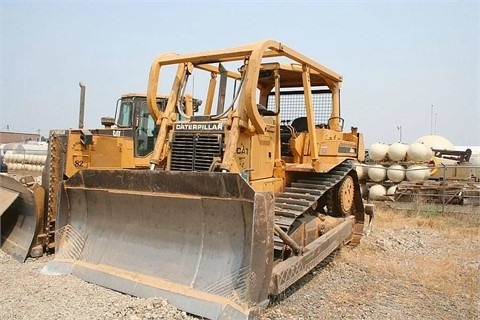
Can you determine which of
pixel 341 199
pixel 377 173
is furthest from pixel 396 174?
pixel 341 199

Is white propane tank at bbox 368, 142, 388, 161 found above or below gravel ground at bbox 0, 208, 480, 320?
above

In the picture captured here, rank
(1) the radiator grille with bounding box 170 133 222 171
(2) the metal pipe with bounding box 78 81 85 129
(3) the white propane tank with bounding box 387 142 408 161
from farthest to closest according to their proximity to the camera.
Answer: (3) the white propane tank with bounding box 387 142 408 161 → (2) the metal pipe with bounding box 78 81 85 129 → (1) the radiator grille with bounding box 170 133 222 171

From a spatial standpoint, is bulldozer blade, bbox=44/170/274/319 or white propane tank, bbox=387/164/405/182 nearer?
bulldozer blade, bbox=44/170/274/319

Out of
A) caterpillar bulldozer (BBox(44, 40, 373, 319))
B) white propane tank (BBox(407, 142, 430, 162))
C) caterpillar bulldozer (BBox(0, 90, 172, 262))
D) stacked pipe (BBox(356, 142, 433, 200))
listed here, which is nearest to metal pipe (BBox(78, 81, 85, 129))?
caterpillar bulldozer (BBox(0, 90, 172, 262))

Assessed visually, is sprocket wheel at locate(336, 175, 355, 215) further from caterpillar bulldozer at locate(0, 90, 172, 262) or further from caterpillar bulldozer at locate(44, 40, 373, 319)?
caterpillar bulldozer at locate(0, 90, 172, 262)

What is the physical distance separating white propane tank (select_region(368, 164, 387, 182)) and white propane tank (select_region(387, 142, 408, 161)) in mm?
674

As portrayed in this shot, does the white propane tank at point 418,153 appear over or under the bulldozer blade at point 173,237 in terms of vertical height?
over

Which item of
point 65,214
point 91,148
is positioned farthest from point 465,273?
point 91,148

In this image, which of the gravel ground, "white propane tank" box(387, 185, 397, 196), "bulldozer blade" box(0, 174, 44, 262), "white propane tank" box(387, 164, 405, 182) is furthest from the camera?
"white propane tank" box(387, 164, 405, 182)

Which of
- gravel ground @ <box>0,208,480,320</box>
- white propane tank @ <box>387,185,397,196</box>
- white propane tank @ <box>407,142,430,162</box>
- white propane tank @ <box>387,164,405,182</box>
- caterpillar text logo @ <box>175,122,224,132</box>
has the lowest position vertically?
gravel ground @ <box>0,208,480,320</box>

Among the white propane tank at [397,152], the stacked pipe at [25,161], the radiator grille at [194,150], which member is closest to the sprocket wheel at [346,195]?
the radiator grille at [194,150]

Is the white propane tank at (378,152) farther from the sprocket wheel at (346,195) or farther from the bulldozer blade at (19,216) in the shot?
the bulldozer blade at (19,216)

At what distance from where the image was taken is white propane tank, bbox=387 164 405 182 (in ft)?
43.7

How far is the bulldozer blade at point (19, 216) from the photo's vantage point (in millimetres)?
6070
